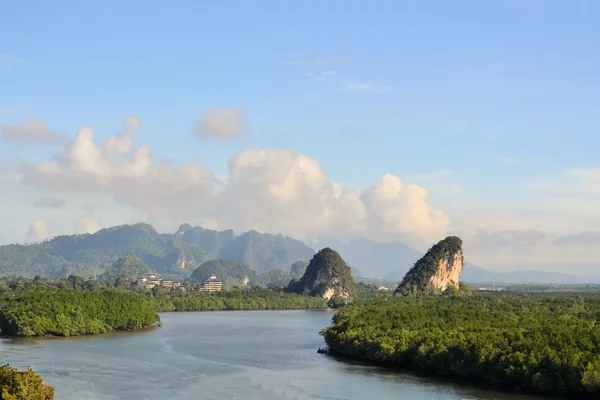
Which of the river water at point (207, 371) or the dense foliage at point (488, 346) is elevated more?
the dense foliage at point (488, 346)

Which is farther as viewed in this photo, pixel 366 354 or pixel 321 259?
pixel 321 259

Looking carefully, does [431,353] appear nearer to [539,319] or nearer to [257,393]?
[257,393]

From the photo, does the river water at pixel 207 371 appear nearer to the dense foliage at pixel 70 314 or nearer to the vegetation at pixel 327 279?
the dense foliage at pixel 70 314

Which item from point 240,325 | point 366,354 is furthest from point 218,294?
point 366,354

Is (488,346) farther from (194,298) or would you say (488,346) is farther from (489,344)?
(194,298)

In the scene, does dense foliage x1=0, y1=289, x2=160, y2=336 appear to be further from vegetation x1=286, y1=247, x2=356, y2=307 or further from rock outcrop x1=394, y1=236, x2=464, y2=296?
vegetation x1=286, y1=247, x2=356, y2=307

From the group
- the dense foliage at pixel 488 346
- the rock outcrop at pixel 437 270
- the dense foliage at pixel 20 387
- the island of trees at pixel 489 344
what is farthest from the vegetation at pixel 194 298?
the dense foliage at pixel 20 387
